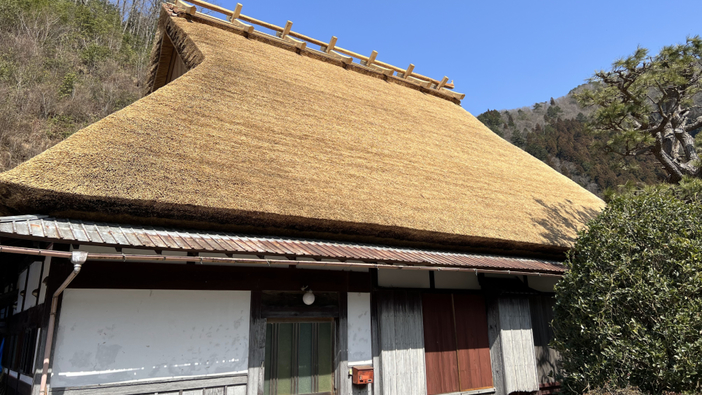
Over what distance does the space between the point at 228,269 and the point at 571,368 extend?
13.5 feet

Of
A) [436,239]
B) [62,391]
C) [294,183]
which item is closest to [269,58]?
[294,183]

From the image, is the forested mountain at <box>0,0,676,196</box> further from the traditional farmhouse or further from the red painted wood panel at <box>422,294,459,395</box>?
the red painted wood panel at <box>422,294,459,395</box>

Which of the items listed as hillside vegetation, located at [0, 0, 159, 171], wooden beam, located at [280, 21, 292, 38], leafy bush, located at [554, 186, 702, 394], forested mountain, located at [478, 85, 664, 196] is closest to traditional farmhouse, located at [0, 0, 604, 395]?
leafy bush, located at [554, 186, 702, 394]

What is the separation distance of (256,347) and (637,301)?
405cm

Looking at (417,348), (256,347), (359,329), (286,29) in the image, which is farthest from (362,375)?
(286,29)

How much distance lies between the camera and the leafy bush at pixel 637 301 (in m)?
4.06

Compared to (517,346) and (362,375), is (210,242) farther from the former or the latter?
(517,346)

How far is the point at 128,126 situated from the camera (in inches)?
169

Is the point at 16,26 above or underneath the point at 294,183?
above

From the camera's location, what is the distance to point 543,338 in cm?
657

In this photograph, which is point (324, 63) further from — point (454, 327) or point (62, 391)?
point (62, 391)

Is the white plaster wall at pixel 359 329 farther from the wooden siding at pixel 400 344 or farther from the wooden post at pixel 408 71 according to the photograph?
the wooden post at pixel 408 71

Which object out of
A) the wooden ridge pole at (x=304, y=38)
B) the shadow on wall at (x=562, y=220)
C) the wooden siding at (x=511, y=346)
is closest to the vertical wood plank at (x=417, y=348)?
the wooden siding at (x=511, y=346)

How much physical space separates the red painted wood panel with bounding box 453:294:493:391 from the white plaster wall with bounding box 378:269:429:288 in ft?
2.05
